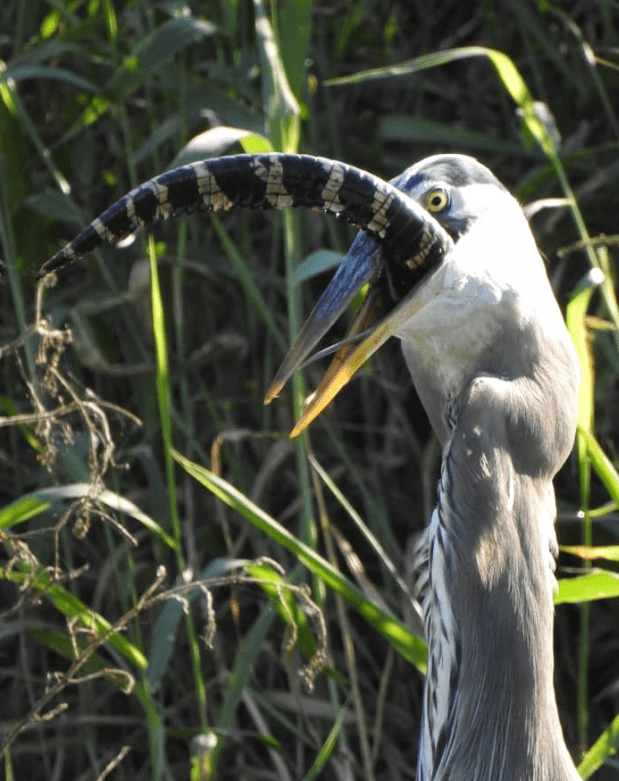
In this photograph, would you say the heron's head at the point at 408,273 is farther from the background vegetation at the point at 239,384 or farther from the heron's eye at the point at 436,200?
the background vegetation at the point at 239,384

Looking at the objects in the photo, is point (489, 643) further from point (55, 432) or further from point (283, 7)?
point (283, 7)

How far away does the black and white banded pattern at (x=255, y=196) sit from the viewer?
3.47 feet

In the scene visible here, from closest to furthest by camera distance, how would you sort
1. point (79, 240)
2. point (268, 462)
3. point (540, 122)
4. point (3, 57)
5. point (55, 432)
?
point (79, 240), point (55, 432), point (540, 122), point (268, 462), point (3, 57)

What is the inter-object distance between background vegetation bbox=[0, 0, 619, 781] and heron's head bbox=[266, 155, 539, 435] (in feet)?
1.59

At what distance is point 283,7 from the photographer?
73.7 inches

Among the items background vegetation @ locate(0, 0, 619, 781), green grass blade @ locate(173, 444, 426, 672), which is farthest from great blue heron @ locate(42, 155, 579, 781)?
background vegetation @ locate(0, 0, 619, 781)

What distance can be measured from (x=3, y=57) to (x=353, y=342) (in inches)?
65.7

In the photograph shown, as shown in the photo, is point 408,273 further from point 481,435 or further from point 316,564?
point 316,564

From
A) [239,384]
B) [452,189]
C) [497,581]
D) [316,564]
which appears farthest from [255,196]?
[239,384]

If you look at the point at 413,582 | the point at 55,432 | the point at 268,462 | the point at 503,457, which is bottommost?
the point at 413,582

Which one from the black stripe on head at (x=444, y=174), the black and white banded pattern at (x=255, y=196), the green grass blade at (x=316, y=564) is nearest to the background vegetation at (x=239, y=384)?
the green grass blade at (x=316, y=564)

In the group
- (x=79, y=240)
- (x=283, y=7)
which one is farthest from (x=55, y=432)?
(x=79, y=240)

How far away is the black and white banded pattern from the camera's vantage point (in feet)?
3.47

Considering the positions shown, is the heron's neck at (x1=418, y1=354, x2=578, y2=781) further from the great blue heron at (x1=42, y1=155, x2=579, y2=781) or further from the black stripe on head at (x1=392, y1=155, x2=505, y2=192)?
the black stripe on head at (x1=392, y1=155, x2=505, y2=192)
